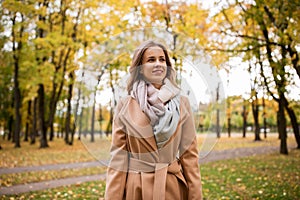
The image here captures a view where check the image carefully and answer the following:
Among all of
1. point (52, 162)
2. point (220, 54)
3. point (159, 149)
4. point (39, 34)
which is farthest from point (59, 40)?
point (159, 149)

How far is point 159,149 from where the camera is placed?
8.30 ft

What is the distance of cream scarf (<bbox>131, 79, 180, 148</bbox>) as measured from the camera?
2398 mm

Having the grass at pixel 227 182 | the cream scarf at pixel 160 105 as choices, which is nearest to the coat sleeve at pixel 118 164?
the cream scarf at pixel 160 105

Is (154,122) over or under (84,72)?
under

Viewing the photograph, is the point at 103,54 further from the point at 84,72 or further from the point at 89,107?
the point at 89,107

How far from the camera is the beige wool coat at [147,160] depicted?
2.51 m

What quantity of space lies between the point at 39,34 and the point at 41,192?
15.0 metres

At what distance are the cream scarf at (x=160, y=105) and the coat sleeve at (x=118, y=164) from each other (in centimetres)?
24

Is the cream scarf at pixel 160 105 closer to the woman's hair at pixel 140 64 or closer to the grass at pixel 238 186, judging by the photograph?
the woman's hair at pixel 140 64

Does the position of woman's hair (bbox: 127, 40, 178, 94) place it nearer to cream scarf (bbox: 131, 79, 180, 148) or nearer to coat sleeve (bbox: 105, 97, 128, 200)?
cream scarf (bbox: 131, 79, 180, 148)

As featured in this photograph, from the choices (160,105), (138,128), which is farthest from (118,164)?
(160,105)

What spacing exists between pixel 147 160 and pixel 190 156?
0.35 meters

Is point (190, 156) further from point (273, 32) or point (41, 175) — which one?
point (273, 32)

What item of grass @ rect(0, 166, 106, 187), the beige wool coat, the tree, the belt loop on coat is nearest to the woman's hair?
the beige wool coat
